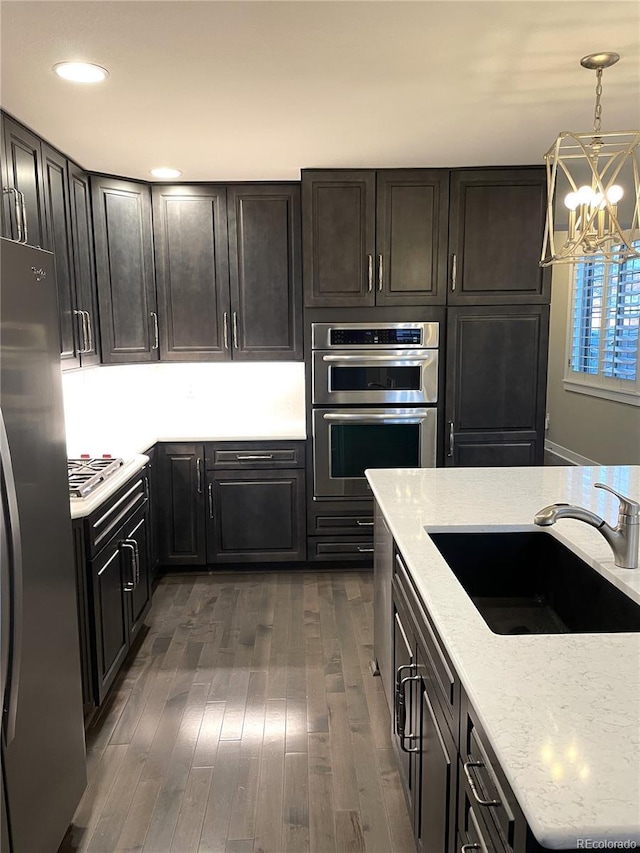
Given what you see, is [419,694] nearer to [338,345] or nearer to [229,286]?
[338,345]

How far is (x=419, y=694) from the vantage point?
173cm

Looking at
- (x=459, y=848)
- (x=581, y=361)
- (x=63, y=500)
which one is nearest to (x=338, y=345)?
(x=63, y=500)

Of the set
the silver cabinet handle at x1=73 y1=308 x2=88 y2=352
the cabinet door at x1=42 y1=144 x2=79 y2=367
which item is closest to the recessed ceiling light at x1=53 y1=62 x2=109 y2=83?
the cabinet door at x1=42 y1=144 x2=79 y2=367

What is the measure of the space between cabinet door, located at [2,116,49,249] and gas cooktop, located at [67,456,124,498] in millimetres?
980

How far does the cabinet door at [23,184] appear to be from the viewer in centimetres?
257

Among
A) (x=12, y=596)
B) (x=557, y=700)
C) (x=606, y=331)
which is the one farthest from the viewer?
(x=606, y=331)

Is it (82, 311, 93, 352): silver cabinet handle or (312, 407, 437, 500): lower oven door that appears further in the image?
(312, 407, 437, 500): lower oven door

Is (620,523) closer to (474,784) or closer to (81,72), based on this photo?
(474,784)

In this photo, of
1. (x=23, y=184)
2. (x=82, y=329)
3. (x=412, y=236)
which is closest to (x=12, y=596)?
(x=23, y=184)

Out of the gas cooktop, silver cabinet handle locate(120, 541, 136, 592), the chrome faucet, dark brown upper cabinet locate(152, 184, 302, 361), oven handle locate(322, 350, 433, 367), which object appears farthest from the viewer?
dark brown upper cabinet locate(152, 184, 302, 361)

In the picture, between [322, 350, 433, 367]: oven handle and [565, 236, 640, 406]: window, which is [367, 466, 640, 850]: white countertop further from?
[565, 236, 640, 406]: window

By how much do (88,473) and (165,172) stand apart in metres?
1.90

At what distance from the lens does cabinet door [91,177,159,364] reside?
374 cm

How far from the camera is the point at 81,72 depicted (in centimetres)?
225
